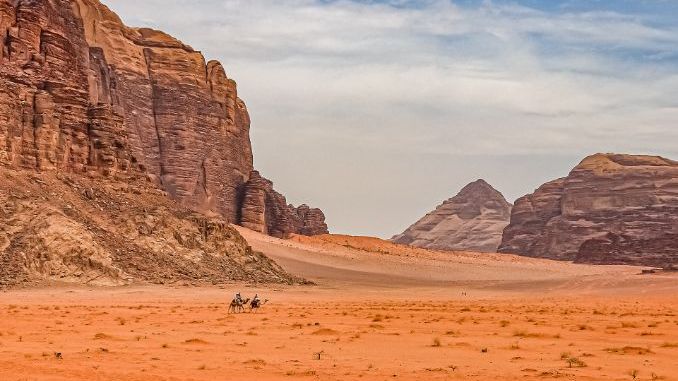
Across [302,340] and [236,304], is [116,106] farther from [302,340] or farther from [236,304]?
[302,340]

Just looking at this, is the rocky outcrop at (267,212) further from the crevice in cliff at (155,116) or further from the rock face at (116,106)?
the crevice in cliff at (155,116)

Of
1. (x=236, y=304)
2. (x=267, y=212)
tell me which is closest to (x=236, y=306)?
(x=236, y=304)

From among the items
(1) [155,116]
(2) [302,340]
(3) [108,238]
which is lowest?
(2) [302,340]

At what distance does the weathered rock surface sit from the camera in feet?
170

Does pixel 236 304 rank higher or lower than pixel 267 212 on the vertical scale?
lower

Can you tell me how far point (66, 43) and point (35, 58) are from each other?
16.7 feet

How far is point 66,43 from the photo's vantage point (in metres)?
69.7

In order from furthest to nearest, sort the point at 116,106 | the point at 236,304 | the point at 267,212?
the point at 267,212, the point at 116,106, the point at 236,304

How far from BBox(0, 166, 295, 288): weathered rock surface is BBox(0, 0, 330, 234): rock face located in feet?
7.92

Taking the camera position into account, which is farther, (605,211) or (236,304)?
(605,211)

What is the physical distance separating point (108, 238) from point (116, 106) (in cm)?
4410

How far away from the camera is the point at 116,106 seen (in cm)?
9719

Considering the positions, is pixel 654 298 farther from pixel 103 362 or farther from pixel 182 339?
pixel 103 362

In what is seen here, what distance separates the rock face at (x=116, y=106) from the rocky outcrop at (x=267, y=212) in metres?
1.13
